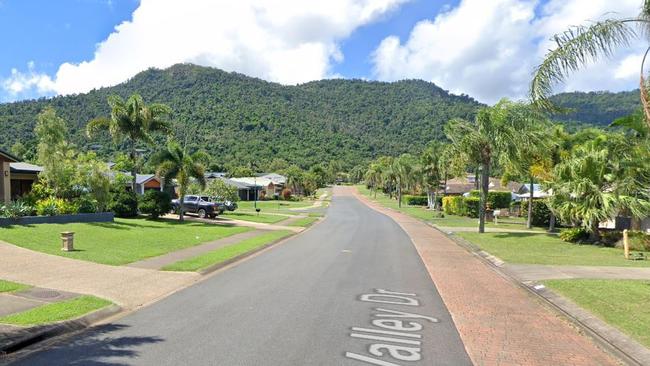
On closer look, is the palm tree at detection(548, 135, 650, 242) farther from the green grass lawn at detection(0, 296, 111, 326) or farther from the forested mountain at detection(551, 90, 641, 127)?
the forested mountain at detection(551, 90, 641, 127)

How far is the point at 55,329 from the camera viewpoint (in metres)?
7.97

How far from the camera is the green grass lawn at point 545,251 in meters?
17.6

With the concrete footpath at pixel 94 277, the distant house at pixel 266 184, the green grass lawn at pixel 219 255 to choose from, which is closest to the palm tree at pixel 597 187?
the green grass lawn at pixel 219 255

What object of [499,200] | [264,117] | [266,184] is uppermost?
[264,117]

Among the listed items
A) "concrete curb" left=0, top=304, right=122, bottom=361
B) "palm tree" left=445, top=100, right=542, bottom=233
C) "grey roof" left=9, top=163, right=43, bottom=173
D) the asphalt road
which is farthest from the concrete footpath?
"grey roof" left=9, top=163, right=43, bottom=173

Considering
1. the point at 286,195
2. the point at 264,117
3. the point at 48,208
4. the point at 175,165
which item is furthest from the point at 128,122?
the point at 264,117

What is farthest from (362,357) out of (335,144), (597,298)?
(335,144)

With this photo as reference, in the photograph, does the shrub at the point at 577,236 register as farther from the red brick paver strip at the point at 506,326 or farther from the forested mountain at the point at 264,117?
the forested mountain at the point at 264,117

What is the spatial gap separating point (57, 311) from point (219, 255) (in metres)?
8.70

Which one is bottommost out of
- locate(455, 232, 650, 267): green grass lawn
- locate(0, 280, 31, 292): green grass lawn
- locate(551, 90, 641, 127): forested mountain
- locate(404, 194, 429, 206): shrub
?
locate(0, 280, 31, 292): green grass lawn

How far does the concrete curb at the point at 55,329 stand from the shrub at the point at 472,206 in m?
39.4

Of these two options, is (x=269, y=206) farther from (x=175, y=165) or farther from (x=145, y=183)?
(x=175, y=165)

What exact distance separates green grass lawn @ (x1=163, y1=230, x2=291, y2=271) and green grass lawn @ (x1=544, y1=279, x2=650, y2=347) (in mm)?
9934

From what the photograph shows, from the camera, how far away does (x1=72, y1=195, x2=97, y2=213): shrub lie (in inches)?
1037
